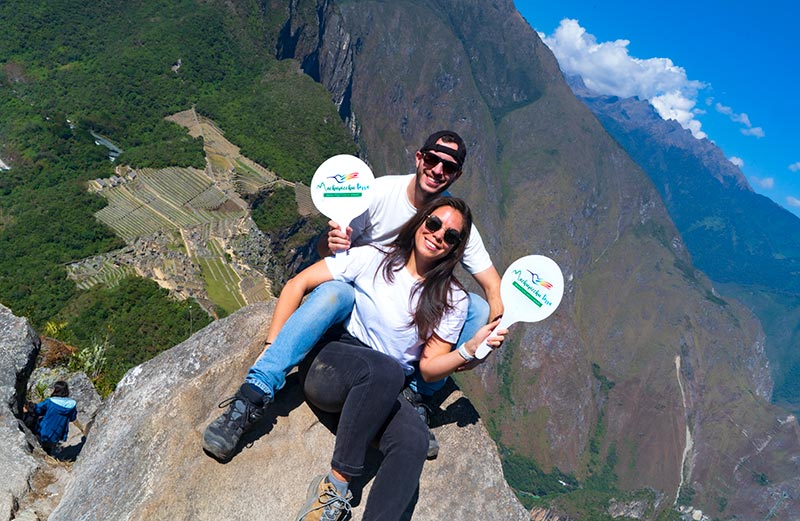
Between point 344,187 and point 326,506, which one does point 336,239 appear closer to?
point 344,187

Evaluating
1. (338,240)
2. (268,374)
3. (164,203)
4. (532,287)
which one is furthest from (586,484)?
(268,374)

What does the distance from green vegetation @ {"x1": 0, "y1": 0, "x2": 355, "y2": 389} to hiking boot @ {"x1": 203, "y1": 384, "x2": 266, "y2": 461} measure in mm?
33082

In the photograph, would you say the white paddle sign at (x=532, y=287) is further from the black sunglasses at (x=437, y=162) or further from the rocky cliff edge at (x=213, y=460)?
the rocky cliff edge at (x=213, y=460)

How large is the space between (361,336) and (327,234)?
1.06m

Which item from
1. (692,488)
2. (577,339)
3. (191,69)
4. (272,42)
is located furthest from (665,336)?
(191,69)

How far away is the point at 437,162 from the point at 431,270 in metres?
1.14

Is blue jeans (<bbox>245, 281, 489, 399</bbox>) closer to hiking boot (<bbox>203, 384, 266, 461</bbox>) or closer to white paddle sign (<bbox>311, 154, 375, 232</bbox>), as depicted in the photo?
hiking boot (<bbox>203, 384, 266, 461</bbox>)

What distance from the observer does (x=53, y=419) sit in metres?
6.59

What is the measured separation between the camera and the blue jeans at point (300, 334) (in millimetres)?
4285

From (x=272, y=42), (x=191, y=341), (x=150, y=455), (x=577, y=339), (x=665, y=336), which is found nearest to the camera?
(x=150, y=455)

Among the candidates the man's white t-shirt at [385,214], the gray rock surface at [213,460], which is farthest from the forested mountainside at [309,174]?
the man's white t-shirt at [385,214]

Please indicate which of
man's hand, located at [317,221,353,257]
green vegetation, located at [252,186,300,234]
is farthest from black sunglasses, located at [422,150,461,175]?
green vegetation, located at [252,186,300,234]

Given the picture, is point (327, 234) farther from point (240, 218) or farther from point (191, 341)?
point (240, 218)

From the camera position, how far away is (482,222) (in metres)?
192
